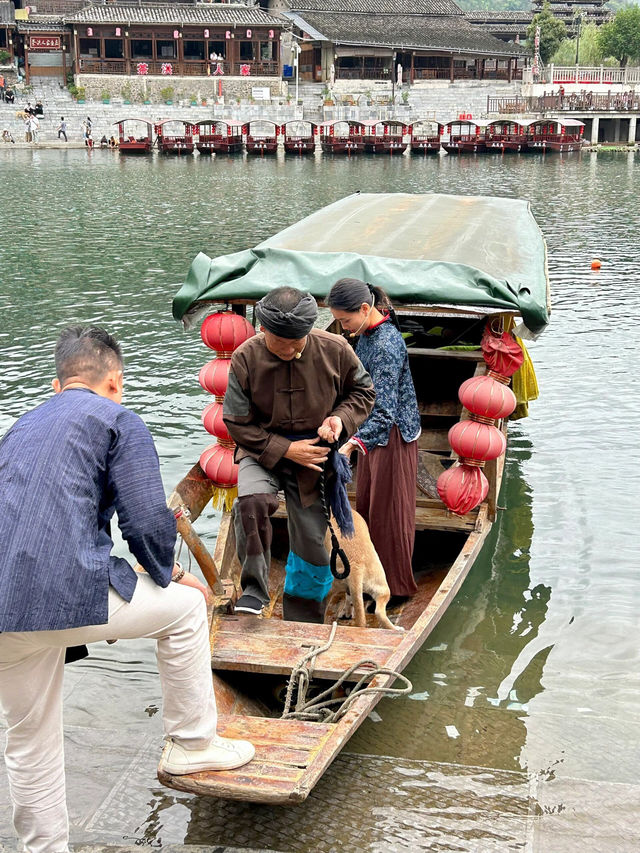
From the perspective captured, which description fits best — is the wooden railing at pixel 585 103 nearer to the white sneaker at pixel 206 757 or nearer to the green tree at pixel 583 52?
the green tree at pixel 583 52

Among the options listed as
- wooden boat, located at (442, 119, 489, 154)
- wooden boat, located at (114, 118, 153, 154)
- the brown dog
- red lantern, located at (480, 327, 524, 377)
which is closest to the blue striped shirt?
the brown dog

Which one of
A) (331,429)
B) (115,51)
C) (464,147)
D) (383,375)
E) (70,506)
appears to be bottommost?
(331,429)

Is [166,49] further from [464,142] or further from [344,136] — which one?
[464,142]

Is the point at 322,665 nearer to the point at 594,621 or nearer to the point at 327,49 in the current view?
the point at 594,621

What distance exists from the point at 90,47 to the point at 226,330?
58.6 metres

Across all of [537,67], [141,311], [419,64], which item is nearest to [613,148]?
[537,67]

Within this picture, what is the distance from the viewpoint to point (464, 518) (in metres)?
6.42

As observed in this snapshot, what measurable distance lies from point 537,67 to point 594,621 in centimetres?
5930

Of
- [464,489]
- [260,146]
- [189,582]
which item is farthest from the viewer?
[260,146]

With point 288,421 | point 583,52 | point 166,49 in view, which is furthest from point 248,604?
point 583,52

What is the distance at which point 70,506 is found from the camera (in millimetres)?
3006

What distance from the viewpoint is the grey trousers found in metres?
4.75

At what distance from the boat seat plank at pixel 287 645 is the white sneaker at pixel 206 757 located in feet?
2.65

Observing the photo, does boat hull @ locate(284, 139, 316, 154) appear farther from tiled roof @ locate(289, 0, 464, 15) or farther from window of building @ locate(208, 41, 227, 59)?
tiled roof @ locate(289, 0, 464, 15)
